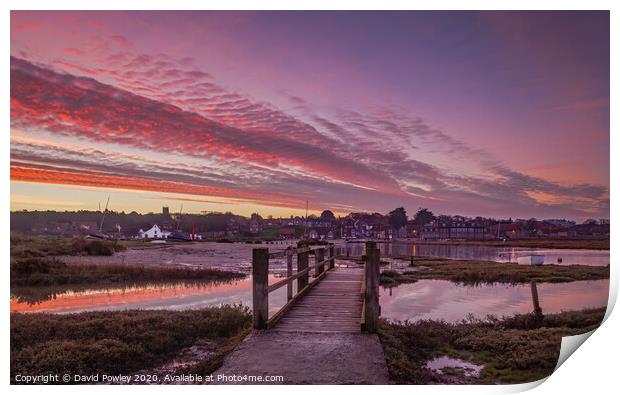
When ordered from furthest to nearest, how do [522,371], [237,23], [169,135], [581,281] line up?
[581,281], [169,135], [237,23], [522,371]

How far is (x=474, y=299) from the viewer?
2292 cm

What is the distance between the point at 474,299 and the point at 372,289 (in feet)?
53.2

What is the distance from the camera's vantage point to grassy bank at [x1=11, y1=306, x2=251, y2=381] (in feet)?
31.9

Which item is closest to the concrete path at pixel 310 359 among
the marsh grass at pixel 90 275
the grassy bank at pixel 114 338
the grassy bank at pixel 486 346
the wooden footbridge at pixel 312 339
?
the wooden footbridge at pixel 312 339

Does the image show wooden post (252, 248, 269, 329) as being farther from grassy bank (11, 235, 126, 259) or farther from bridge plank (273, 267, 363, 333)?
grassy bank (11, 235, 126, 259)

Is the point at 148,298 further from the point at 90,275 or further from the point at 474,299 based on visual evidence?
the point at 474,299

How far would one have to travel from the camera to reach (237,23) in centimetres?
1255

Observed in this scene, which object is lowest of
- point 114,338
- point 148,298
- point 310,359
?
point 148,298

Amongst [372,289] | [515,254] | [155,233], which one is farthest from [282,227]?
[372,289]

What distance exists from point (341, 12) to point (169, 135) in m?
7.48

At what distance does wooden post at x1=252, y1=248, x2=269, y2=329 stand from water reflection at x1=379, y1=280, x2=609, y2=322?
32.5 ft

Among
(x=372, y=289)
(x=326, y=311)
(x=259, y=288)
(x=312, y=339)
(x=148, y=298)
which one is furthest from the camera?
(x=148, y=298)
